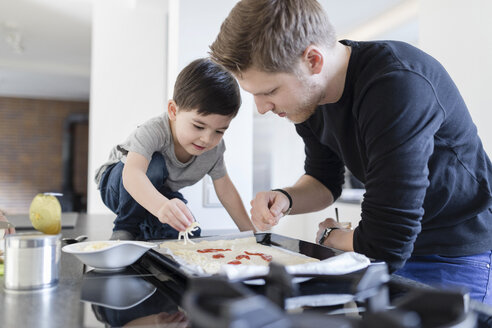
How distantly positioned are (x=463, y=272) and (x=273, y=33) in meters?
0.78

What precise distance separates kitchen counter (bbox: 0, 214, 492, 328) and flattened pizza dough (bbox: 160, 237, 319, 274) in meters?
0.12

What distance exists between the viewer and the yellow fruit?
120 centimetres

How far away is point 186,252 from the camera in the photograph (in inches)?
40.2

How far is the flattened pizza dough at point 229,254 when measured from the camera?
0.91 meters

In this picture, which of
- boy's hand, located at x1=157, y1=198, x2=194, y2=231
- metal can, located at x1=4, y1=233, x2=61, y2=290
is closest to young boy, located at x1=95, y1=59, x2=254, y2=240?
boy's hand, located at x1=157, y1=198, x2=194, y2=231

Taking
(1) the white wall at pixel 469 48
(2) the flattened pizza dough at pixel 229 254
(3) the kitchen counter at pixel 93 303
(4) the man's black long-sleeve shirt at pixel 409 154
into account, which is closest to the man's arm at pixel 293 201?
(2) the flattened pizza dough at pixel 229 254

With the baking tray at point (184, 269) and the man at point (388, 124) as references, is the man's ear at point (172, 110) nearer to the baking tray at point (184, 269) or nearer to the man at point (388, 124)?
the man at point (388, 124)

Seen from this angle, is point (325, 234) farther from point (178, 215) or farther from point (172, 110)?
point (172, 110)

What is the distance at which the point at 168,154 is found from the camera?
5.37 ft

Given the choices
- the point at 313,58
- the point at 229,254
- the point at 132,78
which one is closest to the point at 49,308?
the point at 229,254

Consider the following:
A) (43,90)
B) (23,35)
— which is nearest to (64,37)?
(23,35)

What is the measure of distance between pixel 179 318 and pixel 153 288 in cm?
20

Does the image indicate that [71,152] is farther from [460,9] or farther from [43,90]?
[460,9]

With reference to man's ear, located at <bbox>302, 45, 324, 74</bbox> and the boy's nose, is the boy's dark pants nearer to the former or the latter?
the boy's nose
